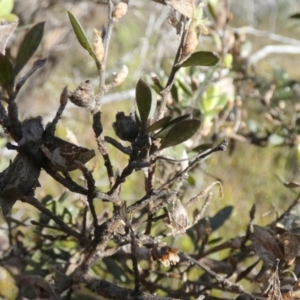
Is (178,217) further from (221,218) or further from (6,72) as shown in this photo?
(221,218)

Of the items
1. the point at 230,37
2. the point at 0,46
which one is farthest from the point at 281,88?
the point at 0,46

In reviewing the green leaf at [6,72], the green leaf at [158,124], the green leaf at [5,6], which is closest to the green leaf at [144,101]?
the green leaf at [158,124]

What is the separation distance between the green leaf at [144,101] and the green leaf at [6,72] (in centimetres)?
11

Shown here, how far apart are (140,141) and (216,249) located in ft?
1.00

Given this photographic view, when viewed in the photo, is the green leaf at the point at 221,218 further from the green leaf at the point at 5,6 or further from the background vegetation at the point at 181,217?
the green leaf at the point at 5,6

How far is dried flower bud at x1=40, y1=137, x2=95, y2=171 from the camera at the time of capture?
1.42 feet

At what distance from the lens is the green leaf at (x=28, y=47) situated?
0.50 metres

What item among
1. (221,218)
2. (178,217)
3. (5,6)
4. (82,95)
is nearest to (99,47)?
(82,95)

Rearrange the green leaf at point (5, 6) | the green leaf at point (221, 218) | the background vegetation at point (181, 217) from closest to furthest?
1. the background vegetation at point (181, 217)
2. the green leaf at point (5, 6)
3. the green leaf at point (221, 218)

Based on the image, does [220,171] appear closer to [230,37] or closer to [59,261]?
[230,37]

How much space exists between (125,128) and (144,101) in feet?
0.10

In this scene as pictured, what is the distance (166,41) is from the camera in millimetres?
1839

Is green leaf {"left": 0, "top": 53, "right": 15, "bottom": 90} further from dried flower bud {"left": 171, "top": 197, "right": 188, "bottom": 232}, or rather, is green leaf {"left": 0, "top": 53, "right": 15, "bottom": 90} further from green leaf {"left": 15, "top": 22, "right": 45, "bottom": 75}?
dried flower bud {"left": 171, "top": 197, "right": 188, "bottom": 232}

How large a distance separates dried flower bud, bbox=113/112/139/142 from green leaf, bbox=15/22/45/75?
0.40 ft
